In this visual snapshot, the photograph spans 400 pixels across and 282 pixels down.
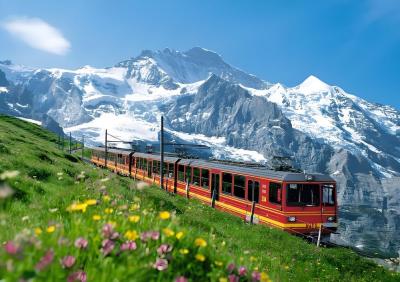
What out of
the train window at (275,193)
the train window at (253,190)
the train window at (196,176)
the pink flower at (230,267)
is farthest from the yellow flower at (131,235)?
the train window at (196,176)

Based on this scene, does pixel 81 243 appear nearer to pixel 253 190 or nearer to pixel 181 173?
pixel 253 190

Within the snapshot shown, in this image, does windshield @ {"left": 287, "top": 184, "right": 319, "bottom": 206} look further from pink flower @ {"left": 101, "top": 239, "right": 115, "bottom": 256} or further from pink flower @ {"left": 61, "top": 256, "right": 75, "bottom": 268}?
pink flower @ {"left": 61, "top": 256, "right": 75, "bottom": 268}

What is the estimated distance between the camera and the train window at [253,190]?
24281 millimetres

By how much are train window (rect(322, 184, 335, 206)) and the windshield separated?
0.73 m

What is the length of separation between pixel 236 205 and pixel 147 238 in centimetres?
2308

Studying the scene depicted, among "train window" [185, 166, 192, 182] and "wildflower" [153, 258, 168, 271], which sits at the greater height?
"wildflower" [153, 258, 168, 271]

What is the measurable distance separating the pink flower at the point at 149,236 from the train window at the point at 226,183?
78.0 ft

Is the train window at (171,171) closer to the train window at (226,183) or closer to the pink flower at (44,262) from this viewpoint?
the train window at (226,183)

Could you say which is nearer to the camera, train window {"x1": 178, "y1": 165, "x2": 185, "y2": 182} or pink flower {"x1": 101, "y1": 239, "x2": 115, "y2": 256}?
pink flower {"x1": 101, "y1": 239, "x2": 115, "y2": 256}

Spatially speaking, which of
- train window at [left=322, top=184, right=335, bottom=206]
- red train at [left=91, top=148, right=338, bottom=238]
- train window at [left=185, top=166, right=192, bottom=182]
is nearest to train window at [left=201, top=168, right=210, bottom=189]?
red train at [left=91, top=148, right=338, bottom=238]

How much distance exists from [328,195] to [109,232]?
897 inches

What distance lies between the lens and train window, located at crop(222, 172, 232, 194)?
2719 cm

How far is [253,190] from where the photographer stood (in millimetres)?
24516

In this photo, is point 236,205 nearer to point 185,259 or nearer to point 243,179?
point 243,179
